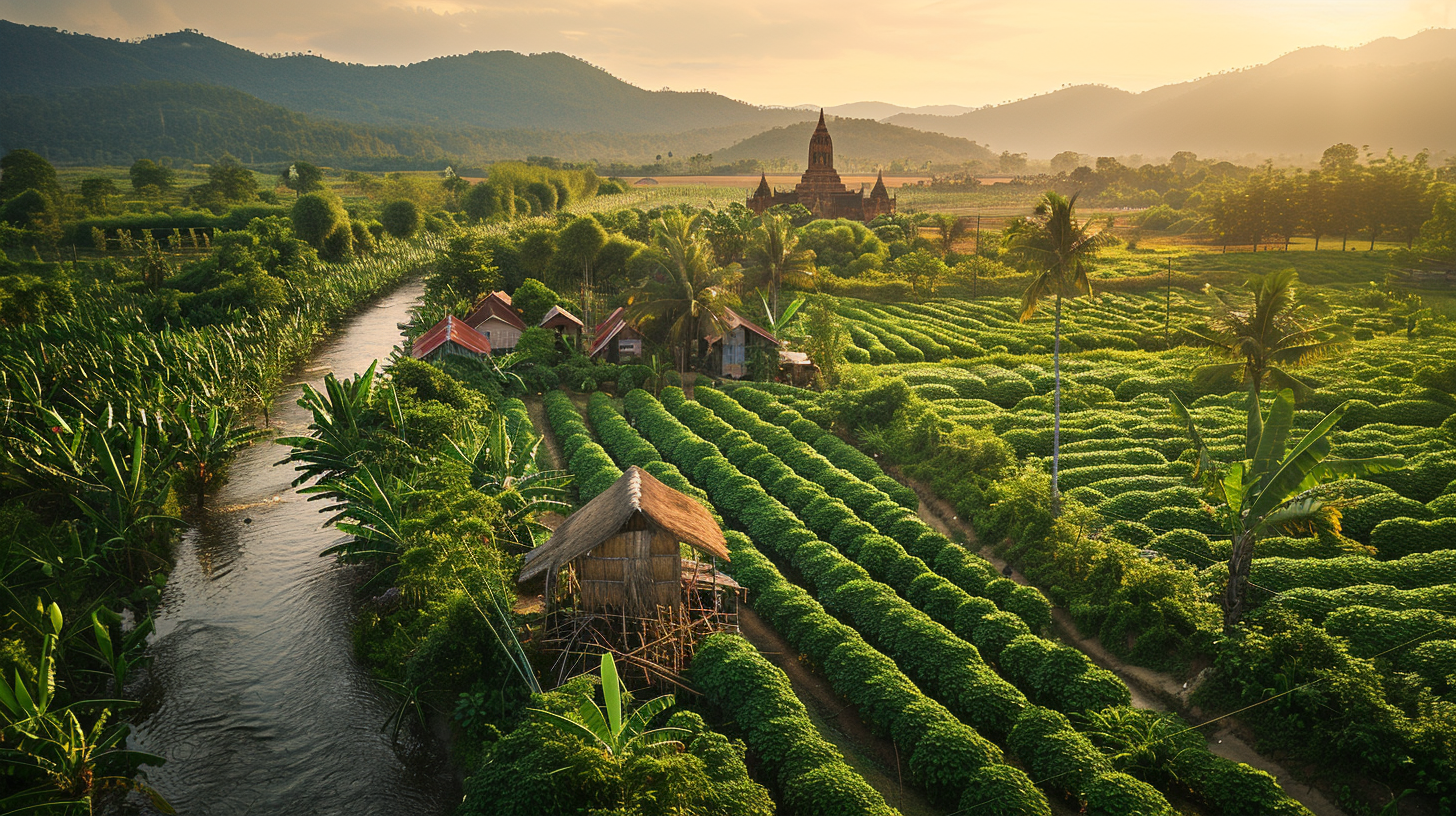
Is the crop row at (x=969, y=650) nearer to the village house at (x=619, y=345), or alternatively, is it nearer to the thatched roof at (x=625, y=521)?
the thatched roof at (x=625, y=521)

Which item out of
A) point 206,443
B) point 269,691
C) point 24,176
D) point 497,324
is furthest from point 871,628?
point 24,176

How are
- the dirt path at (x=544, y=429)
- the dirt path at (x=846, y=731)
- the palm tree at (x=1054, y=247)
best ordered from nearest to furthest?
the dirt path at (x=846, y=731)
the palm tree at (x=1054, y=247)
the dirt path at (x=544, y=429)

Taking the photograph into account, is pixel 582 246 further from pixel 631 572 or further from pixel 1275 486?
pixel 1275 486

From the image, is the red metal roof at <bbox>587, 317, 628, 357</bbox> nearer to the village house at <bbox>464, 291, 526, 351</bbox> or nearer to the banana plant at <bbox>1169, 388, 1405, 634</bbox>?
the village house at <bbox>464, 291, 526, 351</bbox>

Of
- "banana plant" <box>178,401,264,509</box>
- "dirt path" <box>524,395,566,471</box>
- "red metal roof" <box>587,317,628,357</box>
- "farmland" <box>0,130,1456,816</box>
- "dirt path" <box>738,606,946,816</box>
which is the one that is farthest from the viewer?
"red metal roof" <box>587,317,628,357</box>

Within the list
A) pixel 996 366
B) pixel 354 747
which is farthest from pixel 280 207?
pixel 354 747

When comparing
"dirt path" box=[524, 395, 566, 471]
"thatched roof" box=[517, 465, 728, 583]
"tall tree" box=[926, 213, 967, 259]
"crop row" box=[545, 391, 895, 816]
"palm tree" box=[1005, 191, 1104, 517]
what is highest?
"tall tree" box=[926, 213, 967, 259]

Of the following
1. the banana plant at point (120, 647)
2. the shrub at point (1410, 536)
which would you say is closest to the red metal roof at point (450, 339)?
the banana plant at point (120, 647)

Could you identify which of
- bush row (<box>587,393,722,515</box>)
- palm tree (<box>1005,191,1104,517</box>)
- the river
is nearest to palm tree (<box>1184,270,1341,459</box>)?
palm tree (<box>1005,191,1104,517</box>)
